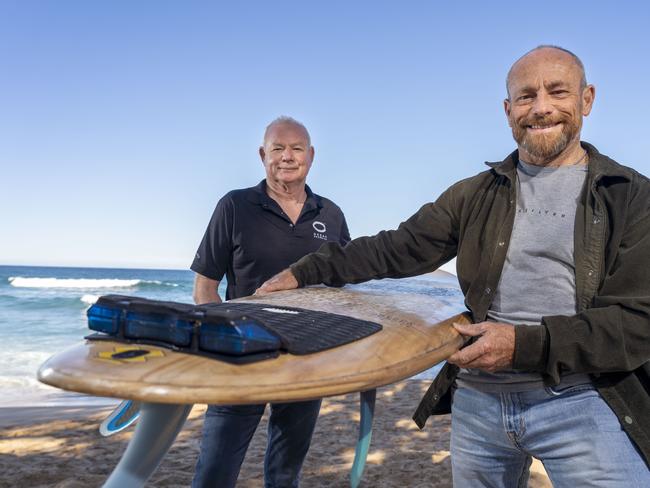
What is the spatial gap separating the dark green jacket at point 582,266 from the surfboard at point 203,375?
0.28 metres

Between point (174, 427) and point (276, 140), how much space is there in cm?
157

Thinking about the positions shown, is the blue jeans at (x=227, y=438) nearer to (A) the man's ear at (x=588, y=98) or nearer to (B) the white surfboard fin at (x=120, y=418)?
(B) the white surfboard fin at (x=120, y=418)

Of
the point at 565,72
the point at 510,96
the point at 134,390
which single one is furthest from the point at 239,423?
the point at 565,72

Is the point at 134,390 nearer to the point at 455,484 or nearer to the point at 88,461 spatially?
the point at 455,484

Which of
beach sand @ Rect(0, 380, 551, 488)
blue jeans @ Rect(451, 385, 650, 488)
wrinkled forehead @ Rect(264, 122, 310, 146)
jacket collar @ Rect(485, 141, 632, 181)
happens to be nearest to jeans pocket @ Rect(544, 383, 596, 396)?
blue jeans @ Rect(451, 385, 650, 488)

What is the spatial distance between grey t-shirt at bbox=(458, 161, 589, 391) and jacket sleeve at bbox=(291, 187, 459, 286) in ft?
1.02

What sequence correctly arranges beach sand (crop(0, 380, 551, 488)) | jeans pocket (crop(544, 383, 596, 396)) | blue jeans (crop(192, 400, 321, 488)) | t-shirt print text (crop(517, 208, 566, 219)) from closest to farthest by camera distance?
jeans pocket (crop(544, 383, 596, 396)) → t-shirt print text (crop(517, 208, 566, 219)) → blue jeans (crop(192, 400, 321, 488)) → beach sand (crop(0, 380, 551, 488))

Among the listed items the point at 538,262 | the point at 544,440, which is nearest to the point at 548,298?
the point at 538,262

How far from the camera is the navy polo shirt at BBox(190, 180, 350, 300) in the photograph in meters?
2.58

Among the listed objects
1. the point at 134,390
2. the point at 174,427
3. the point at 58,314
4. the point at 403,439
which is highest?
the point at 134,390

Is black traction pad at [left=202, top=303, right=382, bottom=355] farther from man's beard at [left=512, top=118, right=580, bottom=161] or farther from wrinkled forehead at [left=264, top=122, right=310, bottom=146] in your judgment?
wrinkled forehead at [left=264, top=122, right=310, bottom=146]

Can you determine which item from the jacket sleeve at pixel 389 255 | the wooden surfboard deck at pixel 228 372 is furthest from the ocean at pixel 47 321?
the wooden surfboard deck at pixel 228 372

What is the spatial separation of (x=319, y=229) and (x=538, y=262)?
1146 mm

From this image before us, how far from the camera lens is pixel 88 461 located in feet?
13.4
